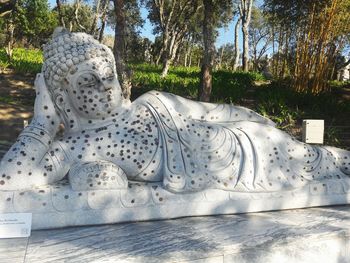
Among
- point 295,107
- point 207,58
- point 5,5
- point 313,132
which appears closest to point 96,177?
point 313,132

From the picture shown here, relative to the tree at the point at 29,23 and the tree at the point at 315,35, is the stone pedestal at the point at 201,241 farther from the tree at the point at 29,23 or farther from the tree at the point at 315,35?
the tree at the point at 315,35

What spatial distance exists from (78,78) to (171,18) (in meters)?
15.5

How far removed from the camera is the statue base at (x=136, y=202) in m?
2.30

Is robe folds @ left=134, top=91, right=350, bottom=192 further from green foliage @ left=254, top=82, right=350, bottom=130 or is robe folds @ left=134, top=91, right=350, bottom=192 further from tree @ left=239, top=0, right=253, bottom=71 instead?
tree @ left=239, top=0, right=253, bottom=71

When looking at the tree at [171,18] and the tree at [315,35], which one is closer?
the tree at [315,35]

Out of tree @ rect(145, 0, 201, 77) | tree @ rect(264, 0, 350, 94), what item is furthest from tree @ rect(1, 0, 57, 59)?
tree @ rect(264, 0, 350, 94)

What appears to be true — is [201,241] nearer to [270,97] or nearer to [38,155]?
[38,155]

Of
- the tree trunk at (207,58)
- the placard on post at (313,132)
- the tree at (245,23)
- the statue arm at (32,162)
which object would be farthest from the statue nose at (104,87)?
the tree at (245,23)

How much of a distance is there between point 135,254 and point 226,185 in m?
0.92

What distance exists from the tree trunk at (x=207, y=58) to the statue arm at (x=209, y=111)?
457 cm

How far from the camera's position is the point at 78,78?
8.48 feet

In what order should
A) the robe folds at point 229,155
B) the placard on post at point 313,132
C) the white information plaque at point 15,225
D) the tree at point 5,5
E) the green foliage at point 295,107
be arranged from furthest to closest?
the green foliage at point 295,107, the tree at point 5,5, the placard on post at point 313,132, the robe folds at point 229,155, the white information plaque at point 15,225

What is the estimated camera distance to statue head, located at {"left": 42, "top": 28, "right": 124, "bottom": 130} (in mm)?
2574

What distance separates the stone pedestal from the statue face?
2.52ft
